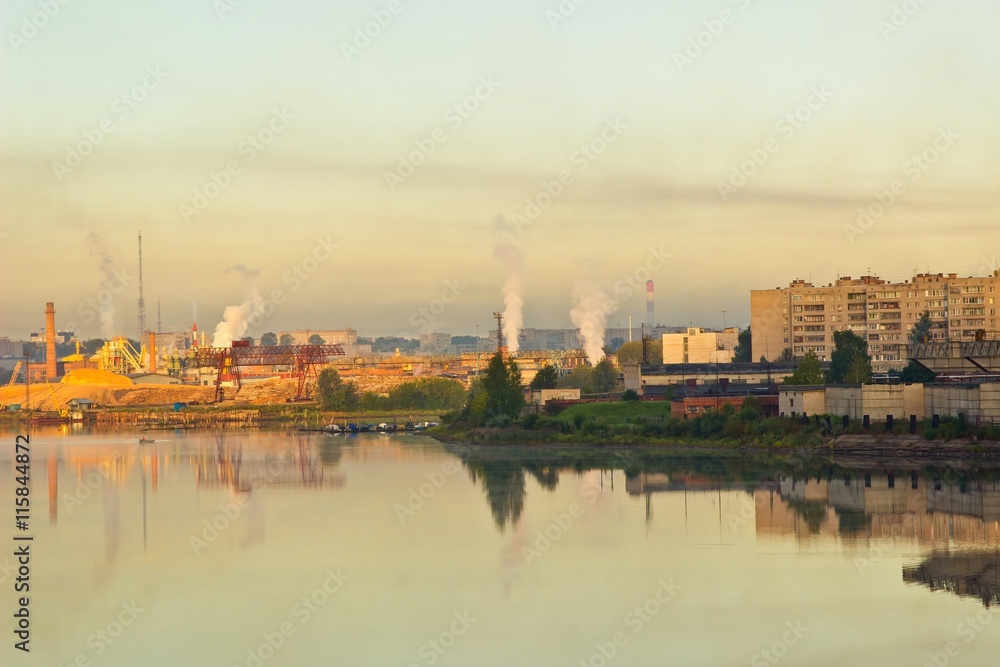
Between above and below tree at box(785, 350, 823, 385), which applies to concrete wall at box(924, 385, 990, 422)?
below

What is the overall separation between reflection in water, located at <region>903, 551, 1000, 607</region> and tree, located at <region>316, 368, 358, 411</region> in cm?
6258

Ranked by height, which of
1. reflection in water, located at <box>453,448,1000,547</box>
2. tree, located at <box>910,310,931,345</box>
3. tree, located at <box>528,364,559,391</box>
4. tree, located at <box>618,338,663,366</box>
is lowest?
reflection in water, located at <box>453,448,1000,547</box>

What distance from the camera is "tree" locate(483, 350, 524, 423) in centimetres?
4759

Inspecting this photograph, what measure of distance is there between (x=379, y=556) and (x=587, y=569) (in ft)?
11.3

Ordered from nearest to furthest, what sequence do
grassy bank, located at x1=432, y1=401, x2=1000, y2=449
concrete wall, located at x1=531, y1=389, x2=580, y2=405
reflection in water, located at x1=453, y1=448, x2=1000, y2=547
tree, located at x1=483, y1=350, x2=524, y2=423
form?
reflection in water, located at x1=453, y1=448, x2=1000, y2=547 < grassy bank, located at x1=432, y1=401, x2=1000, y2=449 < tree, located at x1=483, y1=350, x2=524, y2=423 < concrete wall, located at x1=531, y1=389, x2=580, y2=405

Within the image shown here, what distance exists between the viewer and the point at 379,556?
20141mm

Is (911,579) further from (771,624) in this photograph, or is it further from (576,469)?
(576,469)

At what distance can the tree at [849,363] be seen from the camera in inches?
1832

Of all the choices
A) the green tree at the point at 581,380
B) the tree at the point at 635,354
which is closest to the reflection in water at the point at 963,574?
the green tree at the point at 581,380

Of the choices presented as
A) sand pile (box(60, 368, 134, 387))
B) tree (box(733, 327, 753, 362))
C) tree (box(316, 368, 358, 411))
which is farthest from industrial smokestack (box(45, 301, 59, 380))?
tree (box(733, 327, 753, 362))

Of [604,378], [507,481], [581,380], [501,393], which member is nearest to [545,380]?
[501,393]

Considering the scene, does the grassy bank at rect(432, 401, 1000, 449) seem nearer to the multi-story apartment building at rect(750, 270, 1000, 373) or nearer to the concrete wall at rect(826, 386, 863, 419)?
the concrete wall at rect(826, 386, 863, 419)

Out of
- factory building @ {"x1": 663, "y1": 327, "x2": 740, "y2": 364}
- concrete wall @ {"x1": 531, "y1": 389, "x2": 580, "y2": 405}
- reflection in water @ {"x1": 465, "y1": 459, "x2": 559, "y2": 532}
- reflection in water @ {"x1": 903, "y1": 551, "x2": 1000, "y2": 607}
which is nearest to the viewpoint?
reflection in water @ {"x1": 903, "y1": 551, "x2": 1000, "y2": 607}

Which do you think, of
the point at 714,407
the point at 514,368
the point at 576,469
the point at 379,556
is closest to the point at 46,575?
the point at 379,556
